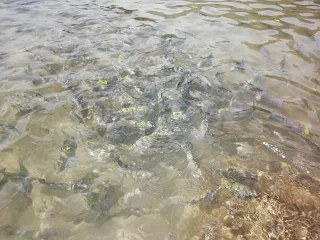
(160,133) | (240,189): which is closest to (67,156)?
(160,133)

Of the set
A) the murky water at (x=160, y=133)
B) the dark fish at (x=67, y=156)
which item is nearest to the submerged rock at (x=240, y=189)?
the murky water at (x=160, y=133)

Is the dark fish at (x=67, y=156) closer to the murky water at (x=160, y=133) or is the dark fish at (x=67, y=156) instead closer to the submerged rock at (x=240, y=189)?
the murky water at (x=160, y=133)

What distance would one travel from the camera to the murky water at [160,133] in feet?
10.1

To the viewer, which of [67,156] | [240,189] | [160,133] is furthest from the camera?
[160,133]

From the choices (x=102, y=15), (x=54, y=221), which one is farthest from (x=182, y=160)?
(x=102, y=15)

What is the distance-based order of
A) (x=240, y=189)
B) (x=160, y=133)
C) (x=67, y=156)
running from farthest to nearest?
(x=160, y=133) → (x=67, y=156) → (x=240, y=189)

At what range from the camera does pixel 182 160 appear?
381 centimetres

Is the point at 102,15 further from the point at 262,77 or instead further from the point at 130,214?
the point at 130,214

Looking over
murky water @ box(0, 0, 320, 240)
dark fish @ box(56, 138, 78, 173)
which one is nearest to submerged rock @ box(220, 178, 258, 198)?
murky water @ box(0, 0, 320, 240)

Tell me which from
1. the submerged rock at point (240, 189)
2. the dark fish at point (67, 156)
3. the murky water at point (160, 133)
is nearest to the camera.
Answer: the murky water at point (160, 133)

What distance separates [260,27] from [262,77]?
10.1 feet

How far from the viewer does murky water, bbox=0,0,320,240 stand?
3.06 metres

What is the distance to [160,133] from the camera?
166 inches

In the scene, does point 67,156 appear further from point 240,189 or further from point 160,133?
point 240,189
